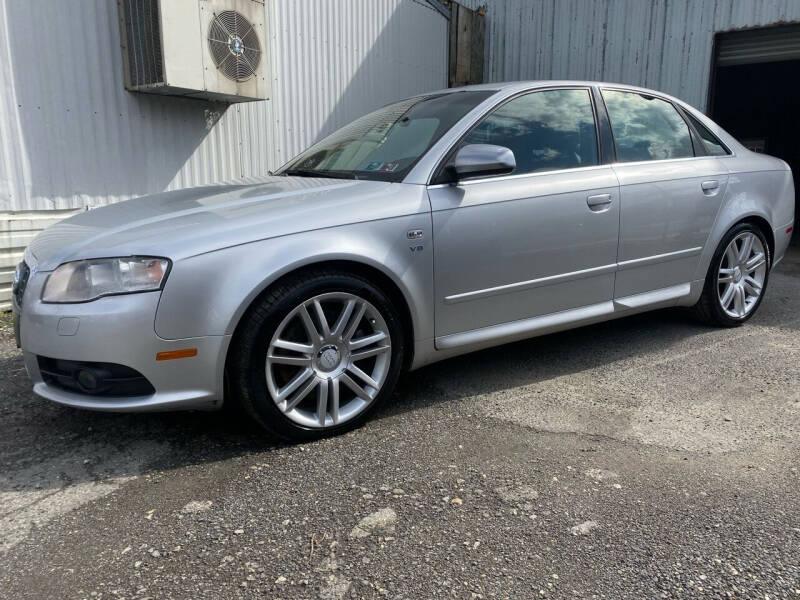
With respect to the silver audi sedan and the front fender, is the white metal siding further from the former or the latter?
the front fender

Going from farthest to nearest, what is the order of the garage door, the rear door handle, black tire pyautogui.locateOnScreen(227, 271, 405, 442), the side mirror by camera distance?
the garage door, the rear door handle, the side mirror, black tire pyautogui.locateOnScreen(227, 271, 405, 442)

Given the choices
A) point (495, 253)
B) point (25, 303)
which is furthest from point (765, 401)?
point (25, 303)

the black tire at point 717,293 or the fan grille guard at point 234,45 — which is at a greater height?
the fan grille guard at point 234,45

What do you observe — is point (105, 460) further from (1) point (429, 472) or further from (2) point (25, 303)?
(1) point (429, 472)

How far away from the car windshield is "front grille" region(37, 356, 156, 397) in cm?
142

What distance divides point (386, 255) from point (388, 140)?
889 millimetres

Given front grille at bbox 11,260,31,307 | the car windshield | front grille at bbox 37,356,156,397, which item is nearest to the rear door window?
the car windshield

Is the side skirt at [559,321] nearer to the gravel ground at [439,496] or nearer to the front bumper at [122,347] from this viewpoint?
the gravel ground at [439,496]

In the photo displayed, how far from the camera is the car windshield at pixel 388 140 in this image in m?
3.17

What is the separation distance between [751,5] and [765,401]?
647 centimetres

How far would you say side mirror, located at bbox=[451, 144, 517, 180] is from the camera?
9.67 ft

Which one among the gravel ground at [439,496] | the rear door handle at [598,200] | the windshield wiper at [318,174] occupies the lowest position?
the gravel ground at [439,496]

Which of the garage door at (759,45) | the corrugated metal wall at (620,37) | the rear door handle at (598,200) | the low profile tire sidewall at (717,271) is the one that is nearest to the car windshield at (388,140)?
the rear door handle at (598,200)

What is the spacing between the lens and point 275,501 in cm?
228
